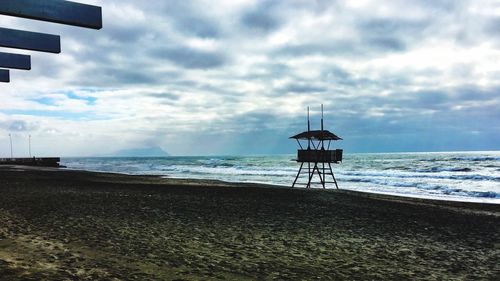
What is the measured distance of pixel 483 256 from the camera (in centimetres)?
754

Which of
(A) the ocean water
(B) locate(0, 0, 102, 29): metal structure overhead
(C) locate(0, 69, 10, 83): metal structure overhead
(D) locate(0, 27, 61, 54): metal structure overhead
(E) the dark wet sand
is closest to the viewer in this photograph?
(B) locate(0, 0, 102, 29): metal structure overhead

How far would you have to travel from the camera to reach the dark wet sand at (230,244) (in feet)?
17.7

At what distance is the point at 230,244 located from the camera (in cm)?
730

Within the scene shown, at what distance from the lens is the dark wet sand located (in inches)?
212

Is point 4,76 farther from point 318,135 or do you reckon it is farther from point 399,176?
point 399,176

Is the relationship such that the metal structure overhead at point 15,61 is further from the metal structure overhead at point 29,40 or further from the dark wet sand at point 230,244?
the dark wet sand at point 230,244

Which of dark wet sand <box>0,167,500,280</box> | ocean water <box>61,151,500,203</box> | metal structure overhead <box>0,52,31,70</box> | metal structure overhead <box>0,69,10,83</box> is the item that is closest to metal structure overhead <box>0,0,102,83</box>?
metal structure overhead <box>0,52,31,70</box>

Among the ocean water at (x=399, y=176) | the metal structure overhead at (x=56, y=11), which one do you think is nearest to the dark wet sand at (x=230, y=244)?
the metal structure overhead at (x=56, y=11)

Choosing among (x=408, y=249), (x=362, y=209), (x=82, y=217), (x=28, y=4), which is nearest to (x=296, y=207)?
(x=362, y=209)

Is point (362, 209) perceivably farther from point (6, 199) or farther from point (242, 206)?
point (6, 199)

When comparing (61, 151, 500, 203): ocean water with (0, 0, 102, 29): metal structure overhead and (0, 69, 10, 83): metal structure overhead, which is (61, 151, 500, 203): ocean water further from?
(0, 0, 102, 29): metal structure overhead

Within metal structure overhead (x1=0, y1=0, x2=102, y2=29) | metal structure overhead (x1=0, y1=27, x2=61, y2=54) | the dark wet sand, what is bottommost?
the dark wet sand

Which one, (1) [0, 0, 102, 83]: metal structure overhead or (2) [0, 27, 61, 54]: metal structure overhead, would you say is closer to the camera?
(1) [0, 0, 102, 83]: metal structure overhead

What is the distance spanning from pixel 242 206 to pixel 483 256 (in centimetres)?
736
